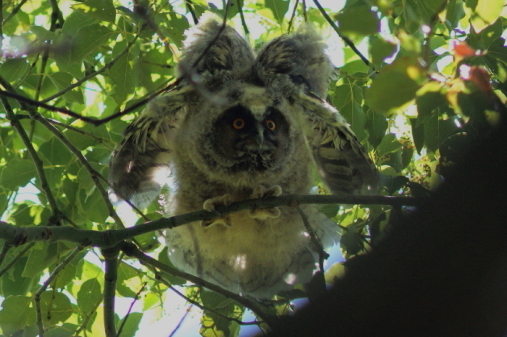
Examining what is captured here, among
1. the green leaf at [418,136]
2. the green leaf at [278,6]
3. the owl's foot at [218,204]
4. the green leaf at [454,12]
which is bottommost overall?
the green leaf at [418,136]

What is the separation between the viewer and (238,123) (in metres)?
2.96

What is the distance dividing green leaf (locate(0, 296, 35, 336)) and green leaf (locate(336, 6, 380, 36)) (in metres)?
2.06

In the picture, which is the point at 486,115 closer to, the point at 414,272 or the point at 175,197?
the point at 414,272

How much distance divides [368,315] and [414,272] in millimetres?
126

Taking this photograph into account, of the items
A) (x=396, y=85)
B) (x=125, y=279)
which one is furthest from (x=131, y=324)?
(x=396, y=85)

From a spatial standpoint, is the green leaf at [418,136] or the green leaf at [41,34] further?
the green leaf at [41,34]

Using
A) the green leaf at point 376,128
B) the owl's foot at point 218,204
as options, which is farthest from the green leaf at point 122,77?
the green leaf at point 376,128

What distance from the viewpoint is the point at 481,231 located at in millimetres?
911

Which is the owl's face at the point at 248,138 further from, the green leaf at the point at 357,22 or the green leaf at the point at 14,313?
the green leaf at the point at 357,22

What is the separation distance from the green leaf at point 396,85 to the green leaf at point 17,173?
218cm

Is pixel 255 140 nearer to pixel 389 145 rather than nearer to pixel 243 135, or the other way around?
pixel 243 135

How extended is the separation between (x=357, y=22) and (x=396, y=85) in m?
0.17

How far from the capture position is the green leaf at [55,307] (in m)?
2.73

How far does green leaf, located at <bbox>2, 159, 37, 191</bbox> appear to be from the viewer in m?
2.87
